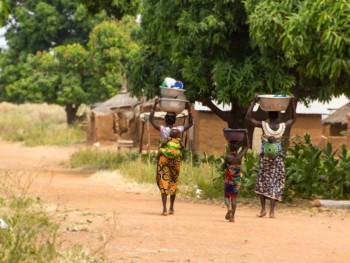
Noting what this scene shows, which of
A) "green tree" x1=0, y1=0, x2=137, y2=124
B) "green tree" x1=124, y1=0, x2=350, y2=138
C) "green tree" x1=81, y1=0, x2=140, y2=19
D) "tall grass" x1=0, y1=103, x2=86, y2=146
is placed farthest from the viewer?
"green tree" x1=0, y1=0, x2=137, y2=124

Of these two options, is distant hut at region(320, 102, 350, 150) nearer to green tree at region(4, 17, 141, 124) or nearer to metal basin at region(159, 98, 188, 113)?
metal basin at region(159, 98, 188, 113)

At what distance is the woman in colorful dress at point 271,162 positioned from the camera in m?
12.4

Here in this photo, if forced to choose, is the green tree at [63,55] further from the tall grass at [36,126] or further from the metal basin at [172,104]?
the metal basin at [172,104]

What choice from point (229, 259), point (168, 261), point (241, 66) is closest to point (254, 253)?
point (229, 259)

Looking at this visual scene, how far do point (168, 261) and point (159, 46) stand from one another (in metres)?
12.8

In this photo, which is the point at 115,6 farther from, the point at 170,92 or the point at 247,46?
the point at 170,92

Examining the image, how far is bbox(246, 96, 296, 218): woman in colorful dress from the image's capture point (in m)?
12.4

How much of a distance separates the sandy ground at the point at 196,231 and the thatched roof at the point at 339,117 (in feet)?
36.5

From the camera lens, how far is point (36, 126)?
161 ft

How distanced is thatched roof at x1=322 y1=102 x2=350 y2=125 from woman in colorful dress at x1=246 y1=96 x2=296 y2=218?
13.8m

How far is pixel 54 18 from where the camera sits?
47656mm

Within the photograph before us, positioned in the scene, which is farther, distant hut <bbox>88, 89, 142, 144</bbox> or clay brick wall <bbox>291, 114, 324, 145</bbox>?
distant hut <bbox>88, 89, 142, 144</bbox>

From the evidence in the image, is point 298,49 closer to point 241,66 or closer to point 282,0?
point 282,0

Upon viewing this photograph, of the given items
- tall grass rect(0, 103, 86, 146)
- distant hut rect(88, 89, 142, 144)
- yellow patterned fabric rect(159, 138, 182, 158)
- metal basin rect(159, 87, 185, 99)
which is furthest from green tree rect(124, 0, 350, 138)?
tall grass rect(0, 103, 86, 146)
